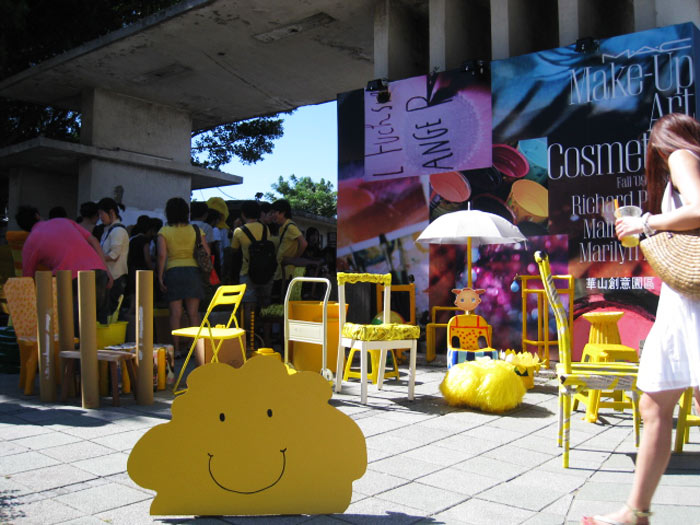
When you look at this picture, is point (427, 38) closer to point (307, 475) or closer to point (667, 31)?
point (667, 31)

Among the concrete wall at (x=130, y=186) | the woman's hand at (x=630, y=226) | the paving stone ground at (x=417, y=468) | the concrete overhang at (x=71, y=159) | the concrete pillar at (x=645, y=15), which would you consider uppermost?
the concrete pillar at (x=645, y=15)

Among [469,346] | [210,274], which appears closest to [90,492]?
[469,346]

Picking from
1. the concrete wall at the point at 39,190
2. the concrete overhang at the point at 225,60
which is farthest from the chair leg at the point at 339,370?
the concrete wall at the point at 39,190

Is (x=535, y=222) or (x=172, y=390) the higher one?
(x=535, y=222)

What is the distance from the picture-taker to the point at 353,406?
5762 mm

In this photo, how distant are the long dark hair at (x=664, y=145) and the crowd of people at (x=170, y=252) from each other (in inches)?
216

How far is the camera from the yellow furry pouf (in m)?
5.50

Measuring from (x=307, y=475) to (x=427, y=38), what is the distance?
9756mm

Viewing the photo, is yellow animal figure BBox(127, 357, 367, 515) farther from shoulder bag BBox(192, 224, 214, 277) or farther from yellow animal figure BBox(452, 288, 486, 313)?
shoulder bag BBox(192, 224, 214, 277)

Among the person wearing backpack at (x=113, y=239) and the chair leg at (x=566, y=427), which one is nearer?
the chair leg at (x=566, y=427)

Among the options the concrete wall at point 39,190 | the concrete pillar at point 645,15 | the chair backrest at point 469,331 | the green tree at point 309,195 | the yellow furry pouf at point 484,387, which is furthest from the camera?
the green tree at point 309,195

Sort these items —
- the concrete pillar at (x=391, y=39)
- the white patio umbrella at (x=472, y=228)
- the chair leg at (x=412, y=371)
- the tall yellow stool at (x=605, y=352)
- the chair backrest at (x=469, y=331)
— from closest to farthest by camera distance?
the tall yellow stool at (x=605, y=352)
the chair leg at (x=412, y=371)
the white patio umbrella at (x=472, y=228)
the chair backrest at (x=469, y=331)
the concrete pillar at (x=391, y=39)

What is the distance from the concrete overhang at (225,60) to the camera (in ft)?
33.7

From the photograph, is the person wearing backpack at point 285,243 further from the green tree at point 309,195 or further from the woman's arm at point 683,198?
the green tree at point 309,195
